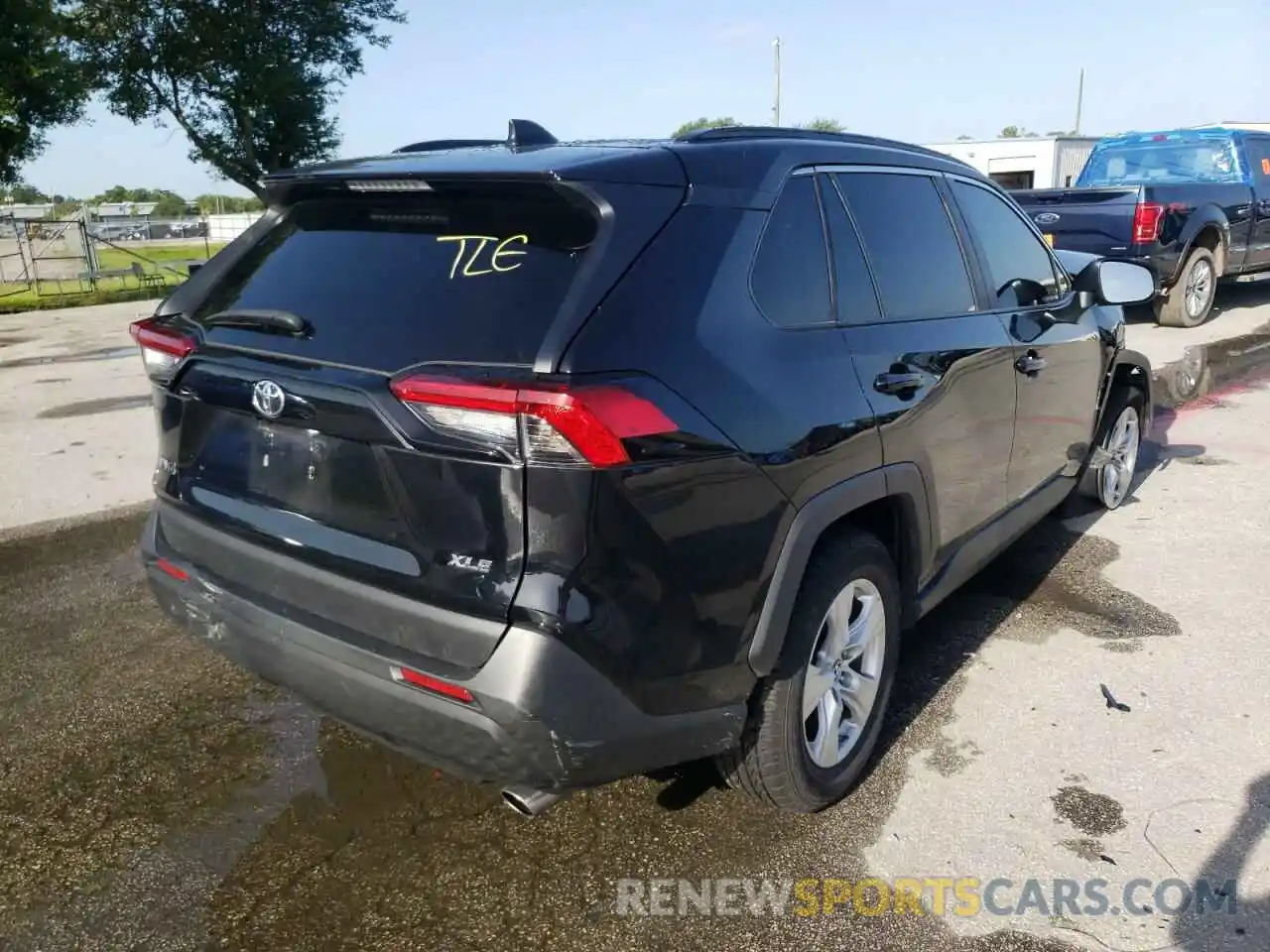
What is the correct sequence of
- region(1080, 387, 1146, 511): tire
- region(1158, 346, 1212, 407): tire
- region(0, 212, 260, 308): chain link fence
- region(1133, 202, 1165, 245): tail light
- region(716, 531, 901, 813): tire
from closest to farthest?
region(716, 531, 901, 813): tire < region(1080, 387, 1146, 511): tire < region(1158, 346, 1212, 407): tire < region(1133, 202, 1165, 245): tail light < region(0, 212, 260, 308): chain link fence

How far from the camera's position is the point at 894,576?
3.05m

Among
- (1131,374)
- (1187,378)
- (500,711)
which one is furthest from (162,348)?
(1187,378)

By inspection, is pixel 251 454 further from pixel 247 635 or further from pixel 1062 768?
pixel 1062 768

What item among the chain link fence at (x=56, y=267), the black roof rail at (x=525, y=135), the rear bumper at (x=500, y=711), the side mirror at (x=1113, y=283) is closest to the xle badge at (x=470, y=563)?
the rear bumper at (x=500, y=711)

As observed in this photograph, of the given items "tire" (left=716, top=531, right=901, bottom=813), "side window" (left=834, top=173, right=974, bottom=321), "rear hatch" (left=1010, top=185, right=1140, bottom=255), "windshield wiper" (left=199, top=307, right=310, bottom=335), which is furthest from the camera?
"rear hatch" (left=1010, top=185, right=1140, bottom=255)

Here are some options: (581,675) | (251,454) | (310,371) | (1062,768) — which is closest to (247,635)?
(251,454)

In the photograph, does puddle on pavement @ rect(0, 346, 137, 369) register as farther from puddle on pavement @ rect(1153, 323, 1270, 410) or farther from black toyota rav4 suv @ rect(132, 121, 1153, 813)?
puddle on pavement @ rect(1153, 323, 1270, 410)

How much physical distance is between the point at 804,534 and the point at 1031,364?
182cm

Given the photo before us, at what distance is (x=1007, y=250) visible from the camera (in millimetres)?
4020

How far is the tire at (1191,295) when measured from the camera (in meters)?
11.2

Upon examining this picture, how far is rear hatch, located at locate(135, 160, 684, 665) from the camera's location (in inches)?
83.1

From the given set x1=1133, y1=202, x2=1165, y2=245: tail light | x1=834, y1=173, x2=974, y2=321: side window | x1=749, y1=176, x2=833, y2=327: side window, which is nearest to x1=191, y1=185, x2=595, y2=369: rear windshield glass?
x1=749, y1=176, x2=833, y2=327: side window

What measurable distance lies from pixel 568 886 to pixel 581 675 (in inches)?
34.5

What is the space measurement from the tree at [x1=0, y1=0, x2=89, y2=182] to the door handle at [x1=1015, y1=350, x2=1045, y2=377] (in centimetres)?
1931
